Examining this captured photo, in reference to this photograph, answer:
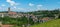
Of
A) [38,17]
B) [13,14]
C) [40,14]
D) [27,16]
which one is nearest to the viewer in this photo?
[27,16]

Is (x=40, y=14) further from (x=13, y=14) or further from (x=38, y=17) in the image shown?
(x=13, y=14)

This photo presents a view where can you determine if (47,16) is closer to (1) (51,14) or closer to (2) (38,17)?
(1) (51,14)

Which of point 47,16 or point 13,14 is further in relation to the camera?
point 13,14

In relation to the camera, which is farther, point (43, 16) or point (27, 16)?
point (43, 16)

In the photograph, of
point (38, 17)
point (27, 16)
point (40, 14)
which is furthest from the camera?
point (38, 17)

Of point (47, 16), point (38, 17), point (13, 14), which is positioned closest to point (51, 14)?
point (47, 16)

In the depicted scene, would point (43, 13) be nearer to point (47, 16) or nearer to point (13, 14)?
point (47, 16)

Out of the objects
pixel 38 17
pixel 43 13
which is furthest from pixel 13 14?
pixel 43 13

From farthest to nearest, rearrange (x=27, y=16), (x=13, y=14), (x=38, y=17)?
1. (x=13, y=14)
2. (x=38, y=17)
3. (x=27, y=16)

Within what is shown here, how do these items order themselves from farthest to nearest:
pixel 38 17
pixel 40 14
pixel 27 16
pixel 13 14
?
pixel 13 14 < pixel 38 17 < pixel 40 14 < pixel 27 16
